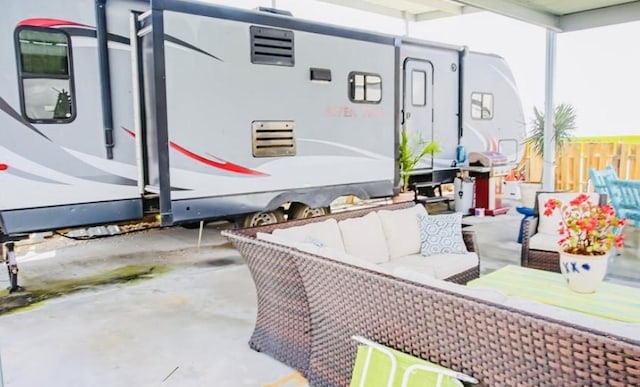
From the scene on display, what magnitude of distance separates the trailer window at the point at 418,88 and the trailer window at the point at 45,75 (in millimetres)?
4622

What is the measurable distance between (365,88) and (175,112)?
2.45 m

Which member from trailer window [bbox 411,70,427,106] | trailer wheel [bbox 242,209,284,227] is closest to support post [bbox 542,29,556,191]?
trailer window [bbox 411,70,427,106]

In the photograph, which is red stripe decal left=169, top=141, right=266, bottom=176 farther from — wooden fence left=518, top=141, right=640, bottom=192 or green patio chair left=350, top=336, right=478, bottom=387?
wooden fence left=518, top=141, right=640, bottom=192

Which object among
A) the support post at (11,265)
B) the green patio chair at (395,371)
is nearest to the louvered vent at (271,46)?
the support post at (11,265)

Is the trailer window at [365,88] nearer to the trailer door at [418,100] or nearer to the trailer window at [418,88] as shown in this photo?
the trailer door at [418,100]

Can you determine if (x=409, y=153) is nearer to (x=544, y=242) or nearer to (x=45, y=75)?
(x=544, y=242)

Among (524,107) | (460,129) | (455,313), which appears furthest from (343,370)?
(524,107)

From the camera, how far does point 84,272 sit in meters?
5.10

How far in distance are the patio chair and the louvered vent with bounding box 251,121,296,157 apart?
2.48 metres

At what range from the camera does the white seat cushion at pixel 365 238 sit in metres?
3.58

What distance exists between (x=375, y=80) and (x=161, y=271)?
332cm

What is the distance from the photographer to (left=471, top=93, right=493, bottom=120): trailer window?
829 cm

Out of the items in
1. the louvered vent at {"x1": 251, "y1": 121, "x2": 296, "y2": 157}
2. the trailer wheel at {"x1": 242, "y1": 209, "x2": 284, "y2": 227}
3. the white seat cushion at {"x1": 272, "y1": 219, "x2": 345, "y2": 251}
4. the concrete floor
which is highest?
the louvered vent at {"x1": 251, "y1": 121, "x2": 296, "y2": 157}

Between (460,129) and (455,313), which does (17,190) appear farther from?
(460,129)
